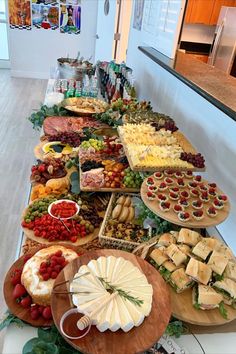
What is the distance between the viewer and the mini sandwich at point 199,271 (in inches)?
39.2

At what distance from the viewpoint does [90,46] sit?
21.8 feet

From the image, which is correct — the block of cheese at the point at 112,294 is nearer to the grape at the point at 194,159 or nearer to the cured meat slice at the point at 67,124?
the grape at the point at 194,159

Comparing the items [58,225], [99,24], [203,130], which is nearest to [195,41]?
[99,24]

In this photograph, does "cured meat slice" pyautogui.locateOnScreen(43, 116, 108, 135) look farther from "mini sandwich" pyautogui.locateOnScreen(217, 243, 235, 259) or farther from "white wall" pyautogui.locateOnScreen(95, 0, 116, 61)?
"white wall" pyautogui.locateOnScreen(95, 0, 116, 61)

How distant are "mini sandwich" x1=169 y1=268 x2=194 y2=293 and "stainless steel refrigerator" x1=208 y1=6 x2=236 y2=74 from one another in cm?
428

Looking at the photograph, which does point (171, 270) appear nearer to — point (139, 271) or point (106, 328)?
point (139, 271)

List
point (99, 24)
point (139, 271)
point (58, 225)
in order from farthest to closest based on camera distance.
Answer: point (99, 24) → point (58, 225) → point (139, 271)

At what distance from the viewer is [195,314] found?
0.95 m

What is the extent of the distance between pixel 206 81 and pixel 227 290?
1.35m

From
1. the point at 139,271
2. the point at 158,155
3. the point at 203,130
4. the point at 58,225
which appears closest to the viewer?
the point at 139,271

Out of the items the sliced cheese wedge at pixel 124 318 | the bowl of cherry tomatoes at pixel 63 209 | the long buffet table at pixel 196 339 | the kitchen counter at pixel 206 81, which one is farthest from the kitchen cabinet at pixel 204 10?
the sliced cheese wedge at pixel 124 318

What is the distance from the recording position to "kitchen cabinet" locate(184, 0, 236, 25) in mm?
4738

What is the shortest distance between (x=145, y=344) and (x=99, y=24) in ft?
20.9

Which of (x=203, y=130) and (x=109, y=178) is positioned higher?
(x=203, y=130)
